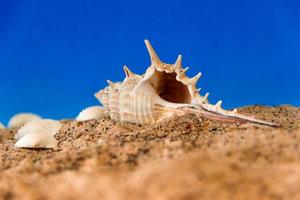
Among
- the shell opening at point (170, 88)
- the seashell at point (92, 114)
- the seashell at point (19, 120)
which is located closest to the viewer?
the shell opening at point (170, 88)

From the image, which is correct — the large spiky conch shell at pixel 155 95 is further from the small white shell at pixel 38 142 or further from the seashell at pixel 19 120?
the seashell at pixel 19 120

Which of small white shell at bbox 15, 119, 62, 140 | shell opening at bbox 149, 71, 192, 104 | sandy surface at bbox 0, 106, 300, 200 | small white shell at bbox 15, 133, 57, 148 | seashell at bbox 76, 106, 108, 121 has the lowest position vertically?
sandy surface at bbox 0, 106, 300, 200

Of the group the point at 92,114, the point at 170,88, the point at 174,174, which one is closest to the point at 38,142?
the point at 92,114

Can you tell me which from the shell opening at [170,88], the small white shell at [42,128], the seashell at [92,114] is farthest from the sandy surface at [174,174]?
the small white shell at [42,128]

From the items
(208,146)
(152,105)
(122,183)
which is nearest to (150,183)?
(122,183)

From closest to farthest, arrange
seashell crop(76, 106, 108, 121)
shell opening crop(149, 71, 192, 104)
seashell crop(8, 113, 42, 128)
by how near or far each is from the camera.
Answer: shell opening crop(149, 71, 192, 104), seashell crop(76, 106, 108, 121), seashell crop(8, 113, 42, 128)

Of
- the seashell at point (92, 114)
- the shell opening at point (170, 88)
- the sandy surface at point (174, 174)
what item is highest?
the shell opening at point (170, 88)

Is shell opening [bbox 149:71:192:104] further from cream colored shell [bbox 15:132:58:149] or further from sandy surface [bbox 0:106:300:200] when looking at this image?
sandy surface [bbox 0:106:300:200]

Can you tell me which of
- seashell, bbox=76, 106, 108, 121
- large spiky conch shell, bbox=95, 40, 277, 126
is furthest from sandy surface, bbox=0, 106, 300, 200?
seashell, bbox=76, 106, 108, 121

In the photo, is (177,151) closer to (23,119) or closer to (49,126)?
(49,126)
